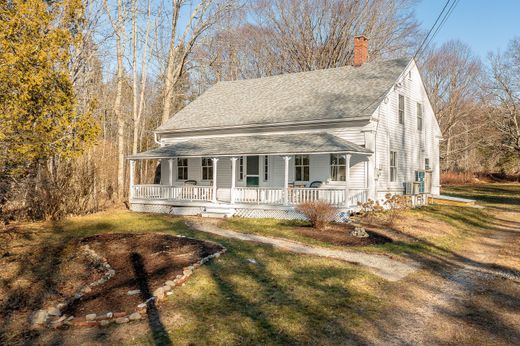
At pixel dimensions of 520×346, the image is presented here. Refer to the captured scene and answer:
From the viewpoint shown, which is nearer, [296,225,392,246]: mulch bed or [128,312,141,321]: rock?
[128,312,141,321]: rock

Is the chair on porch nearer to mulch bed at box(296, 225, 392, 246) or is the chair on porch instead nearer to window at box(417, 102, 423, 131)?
mulch bed at box(296, 225, 392, 246)

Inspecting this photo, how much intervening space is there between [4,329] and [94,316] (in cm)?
123

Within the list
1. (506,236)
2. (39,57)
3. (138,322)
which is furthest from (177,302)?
(506,236)

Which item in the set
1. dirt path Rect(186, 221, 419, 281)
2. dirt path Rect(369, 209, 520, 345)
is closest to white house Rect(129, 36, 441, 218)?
dirt path Rect(186, 221, 419, 281)

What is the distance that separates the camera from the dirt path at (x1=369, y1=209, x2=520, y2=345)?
5691 millimetres

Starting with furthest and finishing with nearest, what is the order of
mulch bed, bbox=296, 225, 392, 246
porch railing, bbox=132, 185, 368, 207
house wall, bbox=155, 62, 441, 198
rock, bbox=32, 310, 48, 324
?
house wall, bbox=155, 62, 441, 198 < porch railing, bbox=132, 185, 368, 207 < mulch bed, bbox=296, 225, 392, 246 < rock, bbox=32, 310, 48, 324

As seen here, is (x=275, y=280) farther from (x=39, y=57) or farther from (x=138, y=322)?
(x=39, y=57)

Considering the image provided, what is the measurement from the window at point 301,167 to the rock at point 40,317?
47.1 ft

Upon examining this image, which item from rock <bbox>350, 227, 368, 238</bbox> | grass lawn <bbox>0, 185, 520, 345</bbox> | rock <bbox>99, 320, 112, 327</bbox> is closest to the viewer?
grass lawn <bbox>0, 185, 520, 345</bbox>

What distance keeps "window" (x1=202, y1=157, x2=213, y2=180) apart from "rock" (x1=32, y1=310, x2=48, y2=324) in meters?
16.4

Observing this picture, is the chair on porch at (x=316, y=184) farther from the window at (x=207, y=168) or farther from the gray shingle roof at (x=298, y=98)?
the window at (x=207, y=168)

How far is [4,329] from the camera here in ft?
19.6

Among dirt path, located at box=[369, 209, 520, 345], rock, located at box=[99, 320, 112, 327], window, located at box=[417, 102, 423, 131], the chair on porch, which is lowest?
dirt path, located at box=[369, 209, 520, 345]

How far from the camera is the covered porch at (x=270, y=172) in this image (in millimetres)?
16812
